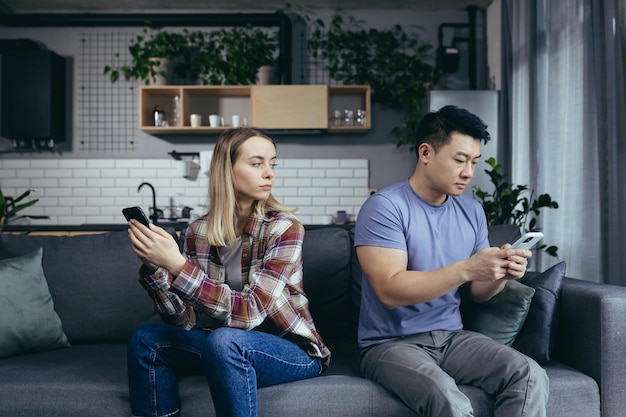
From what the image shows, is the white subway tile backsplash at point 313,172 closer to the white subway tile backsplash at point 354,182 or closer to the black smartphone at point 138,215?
the white subway tile backsplash at point 354,182

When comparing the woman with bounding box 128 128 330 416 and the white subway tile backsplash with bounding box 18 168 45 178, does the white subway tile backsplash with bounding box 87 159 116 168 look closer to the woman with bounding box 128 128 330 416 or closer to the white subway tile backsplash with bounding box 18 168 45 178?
the white subway tile backsplash with bounding box 18 168 45 178

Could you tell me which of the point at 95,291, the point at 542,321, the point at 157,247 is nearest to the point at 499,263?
the point at 542,321

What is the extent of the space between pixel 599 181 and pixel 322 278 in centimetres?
153

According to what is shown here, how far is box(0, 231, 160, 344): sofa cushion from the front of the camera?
83.7 inches

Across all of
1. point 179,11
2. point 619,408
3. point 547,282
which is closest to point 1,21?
point 179,11

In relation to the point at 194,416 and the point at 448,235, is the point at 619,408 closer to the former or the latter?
the point at 448,235

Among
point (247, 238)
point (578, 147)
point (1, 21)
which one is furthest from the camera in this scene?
point (1, 21)

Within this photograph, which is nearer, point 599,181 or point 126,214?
Answer: point 126,214

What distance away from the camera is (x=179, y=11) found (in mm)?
5266

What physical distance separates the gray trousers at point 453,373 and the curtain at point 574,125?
1.24 meters

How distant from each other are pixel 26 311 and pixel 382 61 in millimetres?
3852

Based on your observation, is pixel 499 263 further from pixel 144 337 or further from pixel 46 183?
pixel 46 183

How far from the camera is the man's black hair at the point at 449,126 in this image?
5.89ft

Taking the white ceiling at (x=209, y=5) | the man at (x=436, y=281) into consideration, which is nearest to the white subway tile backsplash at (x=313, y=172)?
the white ceiling at (x=209, y=5)
